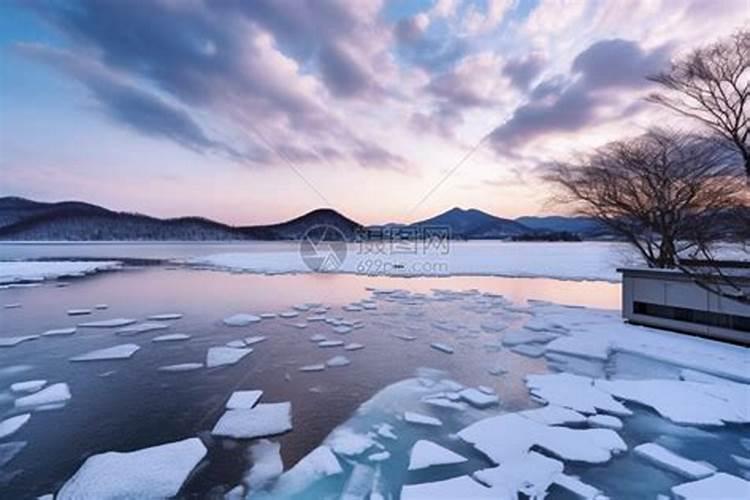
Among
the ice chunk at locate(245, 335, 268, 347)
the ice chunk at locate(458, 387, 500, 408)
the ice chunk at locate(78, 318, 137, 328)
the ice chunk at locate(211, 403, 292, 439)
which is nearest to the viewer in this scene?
the ice chunk at locate(211, 403, 292, 439)

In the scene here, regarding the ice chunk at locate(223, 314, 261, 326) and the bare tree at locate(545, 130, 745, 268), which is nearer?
the bare tree at locate(545, 130, 745, 268)

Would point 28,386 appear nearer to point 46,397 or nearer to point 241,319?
point 46,397

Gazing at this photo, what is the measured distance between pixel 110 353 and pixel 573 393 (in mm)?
6185

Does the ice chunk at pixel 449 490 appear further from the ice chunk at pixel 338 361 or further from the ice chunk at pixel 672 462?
the ice chunk at pixel 338 361

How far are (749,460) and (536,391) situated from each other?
1699 millimetres

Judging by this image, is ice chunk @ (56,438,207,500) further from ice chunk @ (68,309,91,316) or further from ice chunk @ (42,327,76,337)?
ice chunk @ (68,309,91,316)

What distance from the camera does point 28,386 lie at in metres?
4.36

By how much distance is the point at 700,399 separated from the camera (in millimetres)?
3990

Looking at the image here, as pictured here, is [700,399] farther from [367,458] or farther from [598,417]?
[367,458]

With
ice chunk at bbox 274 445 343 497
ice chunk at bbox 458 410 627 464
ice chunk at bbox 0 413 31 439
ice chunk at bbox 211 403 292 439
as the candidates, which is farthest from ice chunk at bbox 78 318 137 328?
ice chunk at bbox 458 410 627 464

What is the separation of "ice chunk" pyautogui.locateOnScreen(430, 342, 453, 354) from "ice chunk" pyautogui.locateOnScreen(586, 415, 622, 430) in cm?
241

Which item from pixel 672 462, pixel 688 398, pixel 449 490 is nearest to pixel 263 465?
pixel 449 490

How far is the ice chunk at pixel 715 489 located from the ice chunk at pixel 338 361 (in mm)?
3665

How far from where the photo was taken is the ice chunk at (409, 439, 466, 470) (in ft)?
9.48
